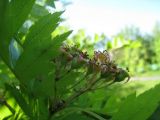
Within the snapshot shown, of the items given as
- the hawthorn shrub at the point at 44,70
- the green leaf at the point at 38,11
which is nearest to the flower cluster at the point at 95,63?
the hawthorn shrub at the point at 44,70

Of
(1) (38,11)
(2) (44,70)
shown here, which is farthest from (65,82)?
(1) (38,11)

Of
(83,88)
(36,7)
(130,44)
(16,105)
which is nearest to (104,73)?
(83,88)

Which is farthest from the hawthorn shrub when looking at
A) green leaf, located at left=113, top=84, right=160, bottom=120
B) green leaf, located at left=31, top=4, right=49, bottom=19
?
green leaf, located at left=31, top=4, right=49, bottom=19

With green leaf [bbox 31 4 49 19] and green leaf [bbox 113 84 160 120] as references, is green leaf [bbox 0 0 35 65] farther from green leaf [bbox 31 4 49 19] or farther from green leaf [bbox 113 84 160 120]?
green leaf [bbox 31 4 49 19]

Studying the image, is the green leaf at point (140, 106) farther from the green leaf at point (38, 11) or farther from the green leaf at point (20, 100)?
the green leaf at point (38, 11)

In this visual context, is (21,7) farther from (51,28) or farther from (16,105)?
(16,105)
